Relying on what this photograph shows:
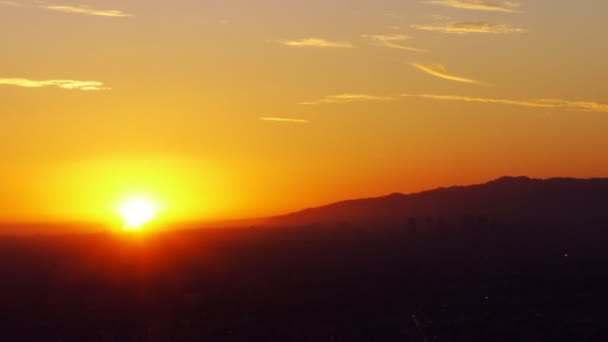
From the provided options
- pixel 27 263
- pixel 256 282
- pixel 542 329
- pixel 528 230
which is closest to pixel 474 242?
pixel 528 230

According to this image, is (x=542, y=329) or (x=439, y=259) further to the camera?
(x=439, y=259)

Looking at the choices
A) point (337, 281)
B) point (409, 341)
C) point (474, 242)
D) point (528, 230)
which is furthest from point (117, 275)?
point (528, 230)

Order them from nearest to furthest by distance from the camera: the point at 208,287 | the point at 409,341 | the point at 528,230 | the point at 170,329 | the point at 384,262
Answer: the point at 409,341, the point at 170,329, the point at 208,287, the point at 384,262, the point at 528,230

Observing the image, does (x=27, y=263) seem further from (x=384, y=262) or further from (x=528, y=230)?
(x=528, y=230)

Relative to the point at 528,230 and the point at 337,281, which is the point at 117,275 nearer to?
the point at 337,281

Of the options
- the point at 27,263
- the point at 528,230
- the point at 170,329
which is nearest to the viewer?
the point at 170,329
